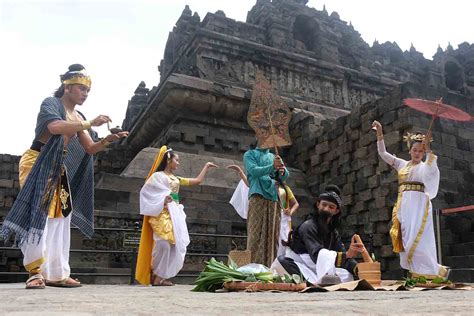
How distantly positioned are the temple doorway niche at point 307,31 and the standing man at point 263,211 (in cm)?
1345

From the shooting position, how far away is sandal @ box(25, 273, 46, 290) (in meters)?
4.18

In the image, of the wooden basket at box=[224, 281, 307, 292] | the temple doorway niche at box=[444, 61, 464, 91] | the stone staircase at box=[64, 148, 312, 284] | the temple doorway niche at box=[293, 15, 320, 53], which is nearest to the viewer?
the wooden basket at box=[224, 281, 307, 292]

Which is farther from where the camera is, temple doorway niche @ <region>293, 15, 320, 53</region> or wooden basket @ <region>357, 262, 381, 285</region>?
temple doorway niche @ <region>293, 15, 320, 53</region>

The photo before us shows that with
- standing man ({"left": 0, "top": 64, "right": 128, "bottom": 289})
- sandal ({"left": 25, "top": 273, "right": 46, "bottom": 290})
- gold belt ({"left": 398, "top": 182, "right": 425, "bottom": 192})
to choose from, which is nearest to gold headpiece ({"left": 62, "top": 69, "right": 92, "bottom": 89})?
standing man ({"left": 0, "top": 64, "right": 128, "bottom": 289})

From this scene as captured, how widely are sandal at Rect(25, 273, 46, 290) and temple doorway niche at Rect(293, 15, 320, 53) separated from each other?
16.4 m

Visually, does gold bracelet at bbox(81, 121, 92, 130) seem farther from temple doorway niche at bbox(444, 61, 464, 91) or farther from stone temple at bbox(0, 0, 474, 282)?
temple doorway niche at bbox(444, 61, 464, 91)

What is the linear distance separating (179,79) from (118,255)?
18.7 feet

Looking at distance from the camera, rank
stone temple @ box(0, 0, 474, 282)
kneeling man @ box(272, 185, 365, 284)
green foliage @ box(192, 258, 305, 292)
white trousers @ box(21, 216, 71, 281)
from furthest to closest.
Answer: stone temple @ box(0, 0, 474, 282)
kneeling man @ box(272, 185, 365, 284)
white trousers @ box(21, 216, 71, 281)
green foliage @ box(192, 258, 305, 292)

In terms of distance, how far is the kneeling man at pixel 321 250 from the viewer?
4.43 m

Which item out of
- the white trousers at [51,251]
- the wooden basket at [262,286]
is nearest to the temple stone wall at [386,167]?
the wooden basket at [262,286]

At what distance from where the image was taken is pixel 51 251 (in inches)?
178

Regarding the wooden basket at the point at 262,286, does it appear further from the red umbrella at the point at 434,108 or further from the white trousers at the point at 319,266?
the red umbrella at the point at 434,108

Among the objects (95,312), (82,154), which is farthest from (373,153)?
(95,312)

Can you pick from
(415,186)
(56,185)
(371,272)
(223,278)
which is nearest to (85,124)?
(56,185)
